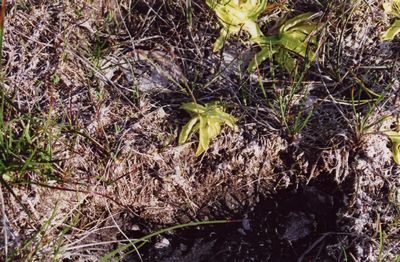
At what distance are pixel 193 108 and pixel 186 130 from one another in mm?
69

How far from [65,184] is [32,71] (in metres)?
0.37

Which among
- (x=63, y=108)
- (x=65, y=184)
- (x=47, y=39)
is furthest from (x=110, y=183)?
(x=47, y=39)

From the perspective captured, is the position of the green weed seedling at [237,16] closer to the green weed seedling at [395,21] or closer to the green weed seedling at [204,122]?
the green weed seedling at [204,122]

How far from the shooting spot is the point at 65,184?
158cm

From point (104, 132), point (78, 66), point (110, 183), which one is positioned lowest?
point (110, 183)

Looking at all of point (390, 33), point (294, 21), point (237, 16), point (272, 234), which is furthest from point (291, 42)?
point (272, 234)

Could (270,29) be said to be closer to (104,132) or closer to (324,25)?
(324,25)

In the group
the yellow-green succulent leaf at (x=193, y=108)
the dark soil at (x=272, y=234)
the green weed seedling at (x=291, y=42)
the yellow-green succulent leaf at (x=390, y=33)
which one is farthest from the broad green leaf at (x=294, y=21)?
the dark soil at (x=272, y=234)

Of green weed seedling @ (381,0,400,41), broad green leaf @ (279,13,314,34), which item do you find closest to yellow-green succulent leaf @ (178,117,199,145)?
broad green leaf @ (279,13,314,34)

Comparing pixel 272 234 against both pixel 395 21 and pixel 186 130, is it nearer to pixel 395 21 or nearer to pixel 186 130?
pixel 186 130

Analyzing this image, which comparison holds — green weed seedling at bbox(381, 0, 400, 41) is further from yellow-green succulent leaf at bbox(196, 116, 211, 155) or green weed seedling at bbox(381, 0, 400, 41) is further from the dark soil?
yellow-green succulent leaf at bbox(196, 116, 211, 155)

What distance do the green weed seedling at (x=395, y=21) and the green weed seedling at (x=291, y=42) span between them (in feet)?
0.79

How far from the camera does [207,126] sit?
1.62 meters

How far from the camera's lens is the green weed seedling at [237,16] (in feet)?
5.56
